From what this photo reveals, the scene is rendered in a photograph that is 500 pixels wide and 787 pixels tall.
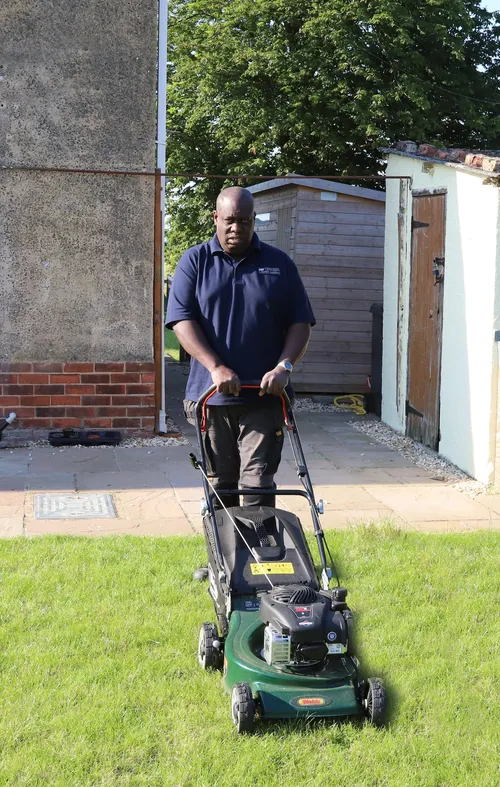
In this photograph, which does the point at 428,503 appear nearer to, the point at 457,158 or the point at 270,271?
the point at 270,271

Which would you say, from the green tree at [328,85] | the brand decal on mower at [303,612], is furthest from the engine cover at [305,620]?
the green tree at [328,85]

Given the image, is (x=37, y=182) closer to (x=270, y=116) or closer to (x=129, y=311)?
(x=129, y=311)

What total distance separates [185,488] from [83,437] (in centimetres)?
188

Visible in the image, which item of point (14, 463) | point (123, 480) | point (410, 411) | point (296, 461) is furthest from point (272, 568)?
point (410, 411)

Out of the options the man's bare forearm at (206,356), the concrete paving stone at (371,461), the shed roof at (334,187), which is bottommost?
the concrete paving stone at (371,461)

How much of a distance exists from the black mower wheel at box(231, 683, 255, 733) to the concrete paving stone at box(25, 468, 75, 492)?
153 inches

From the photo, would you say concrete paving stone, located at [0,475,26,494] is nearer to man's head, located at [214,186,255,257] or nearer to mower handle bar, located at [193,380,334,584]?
mower handle bar, located at [193,380,334,584]

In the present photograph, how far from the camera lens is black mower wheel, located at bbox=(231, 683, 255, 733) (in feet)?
10.6

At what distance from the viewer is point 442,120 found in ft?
65.3

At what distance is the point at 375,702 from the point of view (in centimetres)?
331

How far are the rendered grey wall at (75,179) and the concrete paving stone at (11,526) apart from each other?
2.81 meters

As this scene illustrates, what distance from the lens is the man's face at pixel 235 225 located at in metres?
4.04

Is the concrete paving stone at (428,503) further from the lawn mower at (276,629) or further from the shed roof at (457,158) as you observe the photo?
the lawn mower at (276,629)

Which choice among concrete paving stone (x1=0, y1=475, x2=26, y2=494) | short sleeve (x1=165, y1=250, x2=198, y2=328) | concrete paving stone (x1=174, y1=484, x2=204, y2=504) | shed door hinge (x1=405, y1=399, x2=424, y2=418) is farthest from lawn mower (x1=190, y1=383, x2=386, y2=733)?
shed door hinge (x1=405, y1=399, x2=424, y2=418)
